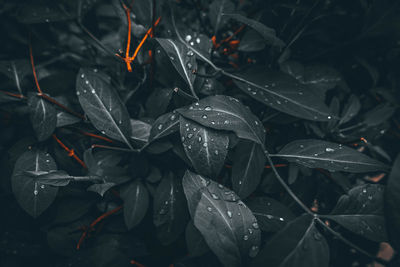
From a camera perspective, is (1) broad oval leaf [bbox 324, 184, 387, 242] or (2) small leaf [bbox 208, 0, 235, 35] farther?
(2) small leaf [bbox 208, 0, 235, 35]

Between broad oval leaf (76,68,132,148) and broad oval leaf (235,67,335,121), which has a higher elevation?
broad oval leaf (235,67,335,121)

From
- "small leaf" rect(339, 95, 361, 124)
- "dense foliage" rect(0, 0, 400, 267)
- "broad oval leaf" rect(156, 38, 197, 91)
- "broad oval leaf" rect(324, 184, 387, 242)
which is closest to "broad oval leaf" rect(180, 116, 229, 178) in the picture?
"dense foliage" rect(0, 0, 400, 267)

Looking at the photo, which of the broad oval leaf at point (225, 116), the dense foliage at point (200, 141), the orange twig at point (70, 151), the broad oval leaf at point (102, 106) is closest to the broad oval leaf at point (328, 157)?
the dense foliage at point (200, 141)

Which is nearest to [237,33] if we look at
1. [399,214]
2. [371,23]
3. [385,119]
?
[371,23]

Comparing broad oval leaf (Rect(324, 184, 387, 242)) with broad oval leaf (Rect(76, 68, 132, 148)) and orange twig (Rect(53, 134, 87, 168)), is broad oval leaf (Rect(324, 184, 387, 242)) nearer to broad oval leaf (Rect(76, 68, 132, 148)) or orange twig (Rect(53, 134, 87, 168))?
broad oval leaf (Rect(76, 68, 132, 148))

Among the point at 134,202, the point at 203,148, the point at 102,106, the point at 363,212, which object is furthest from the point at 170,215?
the point at 363,212

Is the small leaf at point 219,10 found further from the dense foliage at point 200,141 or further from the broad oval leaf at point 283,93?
the broad oval leaf at point 283,93

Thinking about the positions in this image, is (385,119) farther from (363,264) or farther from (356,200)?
→ (363,264)

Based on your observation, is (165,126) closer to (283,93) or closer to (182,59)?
(182,59)
